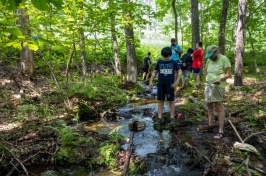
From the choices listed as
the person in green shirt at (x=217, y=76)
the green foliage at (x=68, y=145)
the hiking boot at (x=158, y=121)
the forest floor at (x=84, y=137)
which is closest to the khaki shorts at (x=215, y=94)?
the person in green shirt at (x=217, y=76)

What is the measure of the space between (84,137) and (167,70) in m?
2.83

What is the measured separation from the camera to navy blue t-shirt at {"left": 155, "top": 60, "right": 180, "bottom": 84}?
585 centimetres

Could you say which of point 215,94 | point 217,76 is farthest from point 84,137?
point 217,76

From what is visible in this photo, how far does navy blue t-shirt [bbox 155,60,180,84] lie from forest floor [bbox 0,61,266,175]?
1275 millimetres

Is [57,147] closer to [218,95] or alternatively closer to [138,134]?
[138,134]

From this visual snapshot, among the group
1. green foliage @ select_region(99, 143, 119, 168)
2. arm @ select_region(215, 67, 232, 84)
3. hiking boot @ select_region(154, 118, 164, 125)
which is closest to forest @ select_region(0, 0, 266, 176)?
green foliage @ select_region(99, 143, 119, 168)

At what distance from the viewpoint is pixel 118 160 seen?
4113 millimetres

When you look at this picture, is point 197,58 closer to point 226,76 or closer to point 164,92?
point 164,92

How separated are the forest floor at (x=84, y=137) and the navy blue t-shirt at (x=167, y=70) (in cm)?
128

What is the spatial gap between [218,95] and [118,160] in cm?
267

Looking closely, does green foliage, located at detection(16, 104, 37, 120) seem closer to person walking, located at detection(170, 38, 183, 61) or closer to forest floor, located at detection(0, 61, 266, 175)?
forest floor, located at detection(0, 61, 266, 175)

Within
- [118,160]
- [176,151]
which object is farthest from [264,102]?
[118,160]

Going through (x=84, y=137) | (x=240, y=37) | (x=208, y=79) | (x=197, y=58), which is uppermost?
(x=240, y=37)

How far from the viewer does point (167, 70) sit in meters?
5.88
